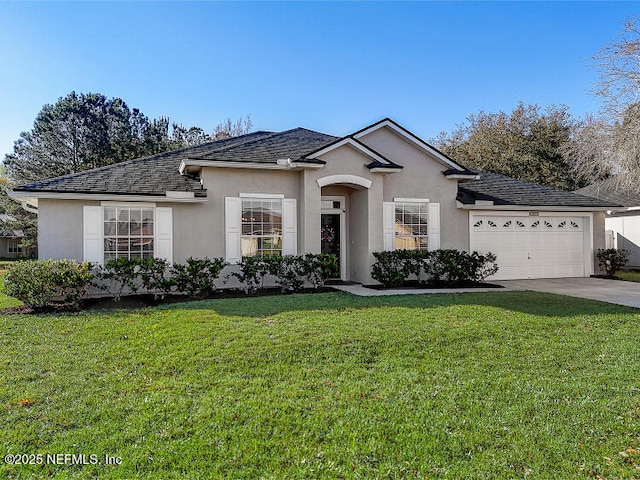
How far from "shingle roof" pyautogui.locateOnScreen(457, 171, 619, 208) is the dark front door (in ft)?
14.7

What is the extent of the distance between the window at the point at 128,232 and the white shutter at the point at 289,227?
383cm

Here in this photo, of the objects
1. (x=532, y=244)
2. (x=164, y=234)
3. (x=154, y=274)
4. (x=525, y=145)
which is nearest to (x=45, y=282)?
(x=154, y=274)

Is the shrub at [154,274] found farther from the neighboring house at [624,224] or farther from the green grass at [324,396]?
the neighboring house at [624,224]

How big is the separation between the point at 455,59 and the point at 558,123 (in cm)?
1820

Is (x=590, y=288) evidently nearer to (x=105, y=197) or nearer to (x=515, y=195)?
(x=515, y=195)

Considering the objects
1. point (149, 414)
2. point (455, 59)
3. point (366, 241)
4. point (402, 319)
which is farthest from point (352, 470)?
point (455, 59)

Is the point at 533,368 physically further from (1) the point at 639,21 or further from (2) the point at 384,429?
(1) the point at 639,21

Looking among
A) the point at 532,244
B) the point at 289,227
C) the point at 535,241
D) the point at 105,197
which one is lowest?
the point at 532,244

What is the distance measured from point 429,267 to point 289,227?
468cm

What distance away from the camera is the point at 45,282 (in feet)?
29.4

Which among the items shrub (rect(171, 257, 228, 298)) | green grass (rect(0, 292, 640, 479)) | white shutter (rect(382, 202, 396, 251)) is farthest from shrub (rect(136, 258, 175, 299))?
white shutter (rect(382, 202, 396, 251))

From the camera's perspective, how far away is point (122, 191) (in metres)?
11.1

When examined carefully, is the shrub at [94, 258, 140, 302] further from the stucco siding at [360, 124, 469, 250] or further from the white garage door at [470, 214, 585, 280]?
the white garage door at [470, 214, 585, 280]

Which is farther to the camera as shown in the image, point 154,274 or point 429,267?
point 429,267
